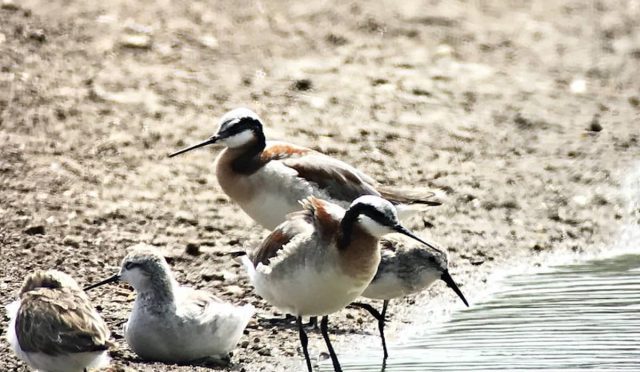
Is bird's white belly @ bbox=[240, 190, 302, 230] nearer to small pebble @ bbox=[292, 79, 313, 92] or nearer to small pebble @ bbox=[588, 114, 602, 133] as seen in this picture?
small pebble @ bbox=[292, 79, 313, 92]

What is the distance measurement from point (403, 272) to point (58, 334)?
2.62 metres

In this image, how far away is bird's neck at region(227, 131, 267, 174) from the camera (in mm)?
10805

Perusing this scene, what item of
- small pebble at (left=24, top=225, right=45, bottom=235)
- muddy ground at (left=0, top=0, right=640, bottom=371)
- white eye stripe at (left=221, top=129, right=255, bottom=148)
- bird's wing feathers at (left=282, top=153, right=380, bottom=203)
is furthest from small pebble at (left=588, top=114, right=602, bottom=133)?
small pebble at (left=24, top=225, right=45, bottom=235)

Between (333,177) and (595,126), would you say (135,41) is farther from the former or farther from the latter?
(333,177)

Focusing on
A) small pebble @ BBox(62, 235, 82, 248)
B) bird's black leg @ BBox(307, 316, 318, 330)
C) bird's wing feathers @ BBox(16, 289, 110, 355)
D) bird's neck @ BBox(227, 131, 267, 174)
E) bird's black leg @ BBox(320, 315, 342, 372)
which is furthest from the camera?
small pebble @ BBox(62, 235, 82, 248)

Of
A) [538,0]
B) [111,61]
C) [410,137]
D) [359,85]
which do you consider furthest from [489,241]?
[538,0]

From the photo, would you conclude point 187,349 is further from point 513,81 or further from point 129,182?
point 513,81

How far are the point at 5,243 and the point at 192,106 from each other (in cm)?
371

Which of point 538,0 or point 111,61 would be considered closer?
point 111,61

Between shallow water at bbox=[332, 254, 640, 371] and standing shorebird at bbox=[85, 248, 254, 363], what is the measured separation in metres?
0.90

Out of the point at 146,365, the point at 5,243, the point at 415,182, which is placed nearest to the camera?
the point at 146,365

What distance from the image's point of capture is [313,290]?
28.5 feet

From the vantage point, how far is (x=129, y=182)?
41.3 feet

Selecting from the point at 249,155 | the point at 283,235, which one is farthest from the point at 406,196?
the point at 283,235
